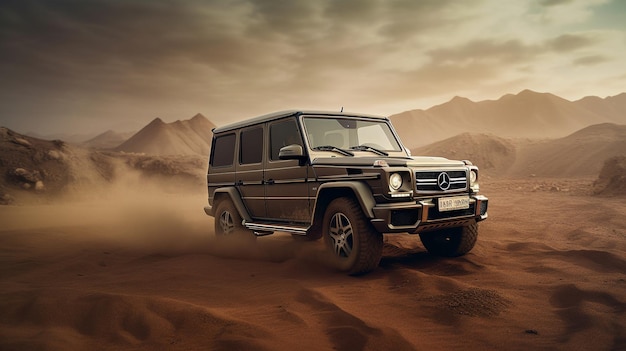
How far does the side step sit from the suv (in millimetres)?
21

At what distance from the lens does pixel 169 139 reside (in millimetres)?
80562

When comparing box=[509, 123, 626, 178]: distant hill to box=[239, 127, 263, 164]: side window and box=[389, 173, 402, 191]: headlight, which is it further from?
box=[389, 173, 402, 191]: headlight

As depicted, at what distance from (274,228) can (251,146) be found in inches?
63.1

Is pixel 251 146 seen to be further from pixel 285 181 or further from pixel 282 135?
pixel 285 181

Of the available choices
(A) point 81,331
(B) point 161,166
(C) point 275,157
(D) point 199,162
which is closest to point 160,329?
(A) point 81,331

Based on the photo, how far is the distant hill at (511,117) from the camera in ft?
408

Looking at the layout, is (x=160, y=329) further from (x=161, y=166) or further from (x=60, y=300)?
(x=161, y=166)

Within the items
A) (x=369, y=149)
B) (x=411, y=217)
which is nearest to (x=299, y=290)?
(x=411, y=217)

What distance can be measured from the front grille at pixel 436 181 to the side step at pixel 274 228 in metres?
1.59

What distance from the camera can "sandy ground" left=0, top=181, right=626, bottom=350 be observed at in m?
3.15

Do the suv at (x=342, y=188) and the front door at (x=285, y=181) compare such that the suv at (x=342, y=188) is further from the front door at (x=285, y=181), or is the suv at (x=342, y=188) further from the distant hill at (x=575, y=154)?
the distant hill at (x=575, y=154)

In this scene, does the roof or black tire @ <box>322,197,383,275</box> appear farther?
the roof

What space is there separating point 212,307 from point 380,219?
204 centimetres

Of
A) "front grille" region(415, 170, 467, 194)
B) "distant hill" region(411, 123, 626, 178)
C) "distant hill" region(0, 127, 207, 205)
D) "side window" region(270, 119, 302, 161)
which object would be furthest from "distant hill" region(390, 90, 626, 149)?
"front grille" region(415, 170, 467, 194)
